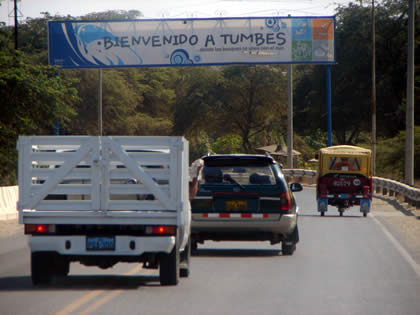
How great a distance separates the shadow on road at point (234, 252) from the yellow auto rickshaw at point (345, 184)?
1039 centimetres

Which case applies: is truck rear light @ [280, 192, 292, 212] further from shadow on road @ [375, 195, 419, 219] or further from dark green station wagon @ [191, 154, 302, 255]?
shadow on road @ [375, 195, 419, 219]

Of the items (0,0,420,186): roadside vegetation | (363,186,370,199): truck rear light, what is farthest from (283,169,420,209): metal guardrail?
(0,0,420,186): roadside vegetation

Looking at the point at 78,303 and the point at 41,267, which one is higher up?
the point at 41,267

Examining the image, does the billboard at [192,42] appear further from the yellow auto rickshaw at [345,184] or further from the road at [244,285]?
the road at [244,285]

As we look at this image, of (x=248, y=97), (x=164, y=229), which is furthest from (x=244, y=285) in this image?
(x=248, y=97)

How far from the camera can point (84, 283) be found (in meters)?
10.9

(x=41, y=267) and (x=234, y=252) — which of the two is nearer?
(x=41, y=267)

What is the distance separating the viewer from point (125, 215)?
33.2 feet

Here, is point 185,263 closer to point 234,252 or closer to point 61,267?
point 61,267

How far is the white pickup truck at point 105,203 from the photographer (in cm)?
1016

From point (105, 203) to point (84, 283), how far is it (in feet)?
4.48

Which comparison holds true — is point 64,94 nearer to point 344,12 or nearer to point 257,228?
point 257,228

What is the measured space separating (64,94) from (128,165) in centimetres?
2845

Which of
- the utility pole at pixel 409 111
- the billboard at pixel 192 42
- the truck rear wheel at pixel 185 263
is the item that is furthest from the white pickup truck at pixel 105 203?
the billboard at pixel 192 42
